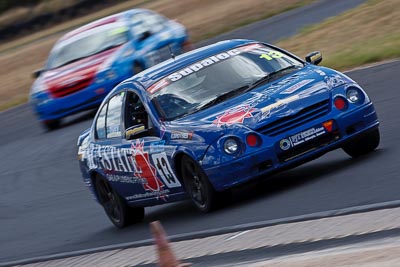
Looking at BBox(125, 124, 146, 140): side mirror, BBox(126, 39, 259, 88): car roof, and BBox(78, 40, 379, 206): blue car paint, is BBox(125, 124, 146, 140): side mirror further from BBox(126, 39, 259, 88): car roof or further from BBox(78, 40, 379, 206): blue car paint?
BBox(126, 39, 259, 88): car roof

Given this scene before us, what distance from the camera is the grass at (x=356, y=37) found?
1780cm

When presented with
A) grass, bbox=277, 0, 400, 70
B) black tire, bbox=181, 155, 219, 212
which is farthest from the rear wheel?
grass, bbox=277, 0, 400, 70

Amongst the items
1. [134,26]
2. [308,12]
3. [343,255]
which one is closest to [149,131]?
[343,255]

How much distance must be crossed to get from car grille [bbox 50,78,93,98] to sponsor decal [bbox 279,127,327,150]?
10.9 metres

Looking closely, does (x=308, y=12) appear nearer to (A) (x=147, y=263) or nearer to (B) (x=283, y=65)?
(B) (x=283, y=65)

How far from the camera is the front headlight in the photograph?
30.9ft

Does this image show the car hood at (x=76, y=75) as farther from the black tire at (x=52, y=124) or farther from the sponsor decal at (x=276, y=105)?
the sponsor decal at (x=276, y=105)

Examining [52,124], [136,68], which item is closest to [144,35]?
[136,68]

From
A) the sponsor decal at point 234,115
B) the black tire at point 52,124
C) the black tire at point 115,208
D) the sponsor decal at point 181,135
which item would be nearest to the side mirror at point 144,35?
the black tire at point 52,124

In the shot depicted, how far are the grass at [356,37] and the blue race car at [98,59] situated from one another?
2517mm

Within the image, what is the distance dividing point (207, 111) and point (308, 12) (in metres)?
18.7

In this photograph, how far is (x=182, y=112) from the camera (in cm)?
1021

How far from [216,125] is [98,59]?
1113cm

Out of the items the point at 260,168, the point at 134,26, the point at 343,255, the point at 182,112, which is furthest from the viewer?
the point at 134,26
